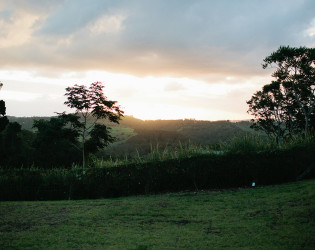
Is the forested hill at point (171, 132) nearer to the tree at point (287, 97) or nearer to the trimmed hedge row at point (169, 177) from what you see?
the tree at point (287, 97)

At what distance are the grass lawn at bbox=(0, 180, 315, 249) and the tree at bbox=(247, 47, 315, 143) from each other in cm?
1929

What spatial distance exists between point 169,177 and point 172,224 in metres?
5.04

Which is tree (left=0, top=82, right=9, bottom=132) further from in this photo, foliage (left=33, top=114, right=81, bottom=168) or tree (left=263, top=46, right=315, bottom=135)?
tree (left=263, top=46, right=315, bottom=135)

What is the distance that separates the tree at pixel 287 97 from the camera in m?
25.5

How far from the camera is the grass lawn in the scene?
16.3 ft

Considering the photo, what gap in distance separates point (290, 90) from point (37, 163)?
90.3 feet

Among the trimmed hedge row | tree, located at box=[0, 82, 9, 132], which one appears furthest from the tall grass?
tree, located at box=[0, 82, 9, 132]

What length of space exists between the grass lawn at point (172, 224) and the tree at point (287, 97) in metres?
19.3

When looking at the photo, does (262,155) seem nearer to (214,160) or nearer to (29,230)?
(214,160)

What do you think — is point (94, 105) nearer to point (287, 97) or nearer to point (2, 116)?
→ point (2, 116)

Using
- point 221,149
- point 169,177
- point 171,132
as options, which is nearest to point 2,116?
point 169,177

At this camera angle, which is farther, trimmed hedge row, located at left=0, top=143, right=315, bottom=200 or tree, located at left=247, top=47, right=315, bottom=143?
tree, located at left=247, top=47, right=315, bottom=143

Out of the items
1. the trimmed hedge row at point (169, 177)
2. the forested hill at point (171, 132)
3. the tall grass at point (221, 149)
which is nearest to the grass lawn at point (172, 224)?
the trimmed hedge row at point (169, 177)

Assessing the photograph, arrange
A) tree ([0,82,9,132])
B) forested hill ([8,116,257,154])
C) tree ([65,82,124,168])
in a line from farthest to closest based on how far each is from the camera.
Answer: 1. forested hill ([8,116,257,154])
2. tree ([0,82,9,132])
3. tree ([65,82,124,168])
